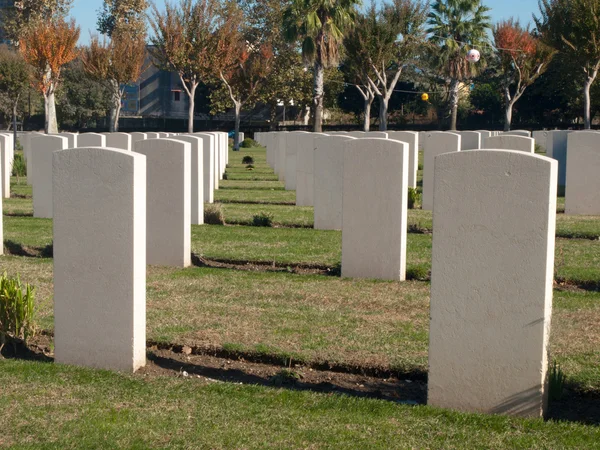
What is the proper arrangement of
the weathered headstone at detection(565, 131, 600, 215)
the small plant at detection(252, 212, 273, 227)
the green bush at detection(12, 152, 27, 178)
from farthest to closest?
the green bush at detection(12, 152, 27, 178) < the weathered headstone at detection(565, 131, 600, 215) < the small plant at detection(252, 212, 273, 227)

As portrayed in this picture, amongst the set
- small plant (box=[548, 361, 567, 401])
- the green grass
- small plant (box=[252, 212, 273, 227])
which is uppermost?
small plant (box=[252, 212, 273, 227])

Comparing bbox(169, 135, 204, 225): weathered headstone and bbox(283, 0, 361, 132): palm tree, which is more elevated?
bbox(283, 0, 361, 132): palm tree

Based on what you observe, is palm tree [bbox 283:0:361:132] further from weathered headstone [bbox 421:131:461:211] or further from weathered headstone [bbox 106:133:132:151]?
weathered headstone [bbox 421:131:461:211]

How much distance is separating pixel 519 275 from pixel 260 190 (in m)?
14.7

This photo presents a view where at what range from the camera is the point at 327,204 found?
39.2ft

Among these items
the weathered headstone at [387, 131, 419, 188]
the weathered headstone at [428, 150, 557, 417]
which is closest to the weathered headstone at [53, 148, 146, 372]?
the weathered headstone at [428, 150, 557, 417]

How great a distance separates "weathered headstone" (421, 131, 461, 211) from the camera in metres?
14.5

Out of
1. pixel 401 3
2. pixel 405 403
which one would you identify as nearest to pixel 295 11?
pixel 401 3

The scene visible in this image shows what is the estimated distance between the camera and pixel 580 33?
101 ft

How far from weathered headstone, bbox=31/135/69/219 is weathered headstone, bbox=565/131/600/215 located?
26.6 feet

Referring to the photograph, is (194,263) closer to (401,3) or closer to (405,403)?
(405,403)

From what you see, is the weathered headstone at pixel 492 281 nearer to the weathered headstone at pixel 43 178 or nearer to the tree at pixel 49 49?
the weathered headstone at pixel 43 178

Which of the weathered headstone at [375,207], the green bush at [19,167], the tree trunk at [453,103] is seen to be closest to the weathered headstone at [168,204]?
the weathered headstone at [375,207]

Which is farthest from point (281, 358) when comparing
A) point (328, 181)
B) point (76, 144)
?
point (76, 144)
